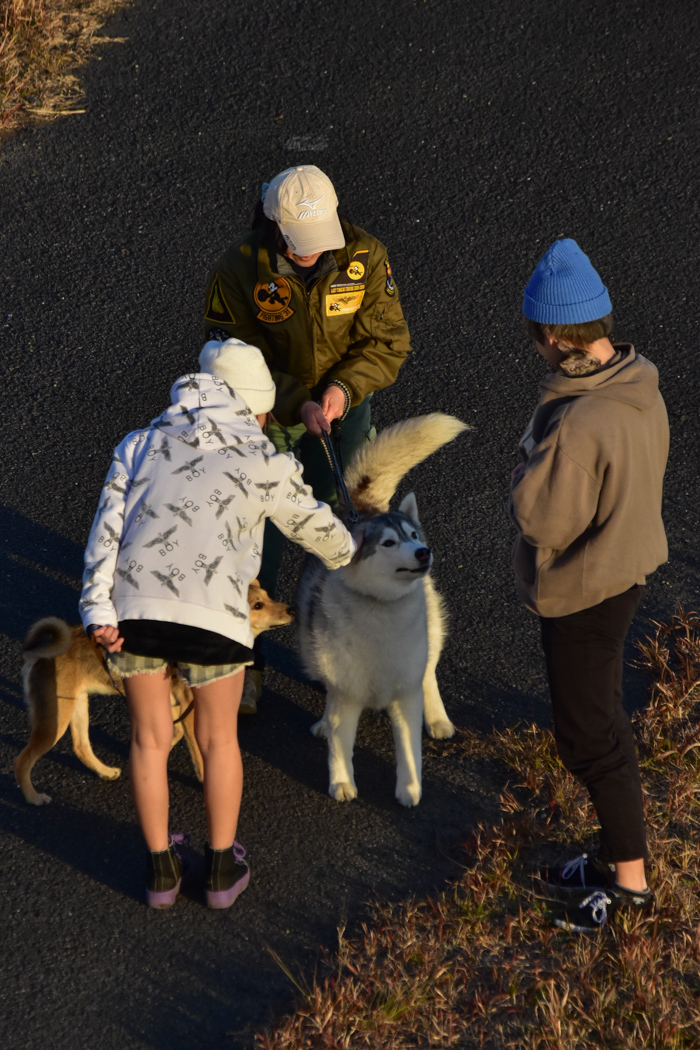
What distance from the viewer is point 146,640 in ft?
8.63

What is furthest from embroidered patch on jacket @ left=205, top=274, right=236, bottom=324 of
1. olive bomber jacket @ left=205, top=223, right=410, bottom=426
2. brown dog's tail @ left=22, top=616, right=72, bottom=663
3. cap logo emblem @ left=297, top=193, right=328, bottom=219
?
brown dog's tail @ left=22, top=616, right=72, bottom=663

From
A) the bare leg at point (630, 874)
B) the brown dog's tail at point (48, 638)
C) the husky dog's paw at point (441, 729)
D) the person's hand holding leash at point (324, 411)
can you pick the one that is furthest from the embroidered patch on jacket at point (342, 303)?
the bare leg at point (630, 874)

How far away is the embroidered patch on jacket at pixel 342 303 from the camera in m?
3.49

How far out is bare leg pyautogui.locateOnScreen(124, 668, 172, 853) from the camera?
2.75 m

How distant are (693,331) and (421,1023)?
412 centimetres

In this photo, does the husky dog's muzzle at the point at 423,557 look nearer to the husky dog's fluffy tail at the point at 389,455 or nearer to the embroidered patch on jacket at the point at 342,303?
the husky dog's fluffy tail at the point at 389,455

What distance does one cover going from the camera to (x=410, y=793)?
11.4ft

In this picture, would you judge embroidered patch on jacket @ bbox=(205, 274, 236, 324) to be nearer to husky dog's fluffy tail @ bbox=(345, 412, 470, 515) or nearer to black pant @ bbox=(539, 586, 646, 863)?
husky dog's fluffy tail @ bbox=(345, 412, 470, 515)

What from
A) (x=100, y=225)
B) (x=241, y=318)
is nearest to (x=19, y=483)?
(x=241, y=318)

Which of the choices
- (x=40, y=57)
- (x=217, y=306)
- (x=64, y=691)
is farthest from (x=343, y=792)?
(x=40, y=57)

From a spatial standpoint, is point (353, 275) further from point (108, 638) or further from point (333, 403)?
point (108, 638)

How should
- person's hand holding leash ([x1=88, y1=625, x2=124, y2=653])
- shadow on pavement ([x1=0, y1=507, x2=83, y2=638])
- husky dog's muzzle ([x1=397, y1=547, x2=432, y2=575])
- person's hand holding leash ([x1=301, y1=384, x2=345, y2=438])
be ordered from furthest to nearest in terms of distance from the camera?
shadow on pavement ([x1=0, y1=507, x2=83, y2=638]) → person's hand holding leash ([x1=301, y1=384, x2=345, y2=438]) → husky dog's muzzle ([x1=397, y1=547, x2=432, y2=575]) → person's hand holding leash ([x1=88, y1=625, x2=124, y2=653])

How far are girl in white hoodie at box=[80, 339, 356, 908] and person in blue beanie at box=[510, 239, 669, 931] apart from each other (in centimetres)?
66

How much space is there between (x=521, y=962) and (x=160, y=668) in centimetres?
142
